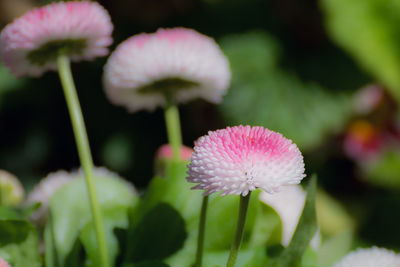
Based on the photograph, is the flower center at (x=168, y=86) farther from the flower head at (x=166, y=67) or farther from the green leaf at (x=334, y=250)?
the green leaf at (x=334, y=250)

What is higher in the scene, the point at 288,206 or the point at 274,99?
the point at 288,206

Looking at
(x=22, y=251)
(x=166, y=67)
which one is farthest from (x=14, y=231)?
(x=166, y=67)

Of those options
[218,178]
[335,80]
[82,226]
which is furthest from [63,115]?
[218,178]

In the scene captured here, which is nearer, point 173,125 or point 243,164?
Answer: point 243,164

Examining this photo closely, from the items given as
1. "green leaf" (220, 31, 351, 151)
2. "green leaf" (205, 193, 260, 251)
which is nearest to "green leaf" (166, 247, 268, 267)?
"green leaf" (205, 193, 260, 251)

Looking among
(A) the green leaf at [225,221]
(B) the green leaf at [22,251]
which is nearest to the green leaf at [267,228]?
(A) the green leaf at [225,221]

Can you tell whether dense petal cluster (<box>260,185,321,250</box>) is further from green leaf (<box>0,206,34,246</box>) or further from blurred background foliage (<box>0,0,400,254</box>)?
blurred background foliage (<box>0,0,400,254</box>)

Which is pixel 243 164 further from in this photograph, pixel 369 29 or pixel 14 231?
pixel 369 29

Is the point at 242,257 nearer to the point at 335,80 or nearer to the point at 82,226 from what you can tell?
the point at 82,226

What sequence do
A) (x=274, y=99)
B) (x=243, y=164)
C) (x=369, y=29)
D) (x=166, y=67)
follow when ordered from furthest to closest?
(x=274, y=99) < (x=369, y=29) < (x=166, y=67) < (x=243, y=164)
